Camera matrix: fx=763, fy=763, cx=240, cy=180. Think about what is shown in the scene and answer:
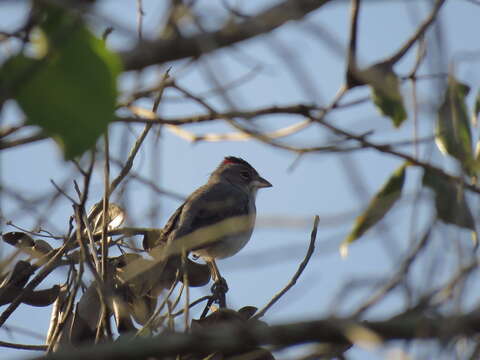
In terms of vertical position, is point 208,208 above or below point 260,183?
below

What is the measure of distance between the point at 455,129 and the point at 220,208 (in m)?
6.15

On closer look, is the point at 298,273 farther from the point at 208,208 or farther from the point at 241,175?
the point at 241,175

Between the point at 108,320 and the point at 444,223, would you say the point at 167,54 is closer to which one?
the point at 444,223

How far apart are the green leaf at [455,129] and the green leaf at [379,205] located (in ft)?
0.85

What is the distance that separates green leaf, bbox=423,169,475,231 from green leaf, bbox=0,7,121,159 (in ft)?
4.92

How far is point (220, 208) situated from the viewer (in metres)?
9.20

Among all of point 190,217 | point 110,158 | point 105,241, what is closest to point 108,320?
point 105,241

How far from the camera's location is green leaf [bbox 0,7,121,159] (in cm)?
212

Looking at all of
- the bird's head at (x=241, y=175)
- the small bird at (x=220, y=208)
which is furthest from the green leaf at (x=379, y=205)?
the bird's head at (x=241, y=175)

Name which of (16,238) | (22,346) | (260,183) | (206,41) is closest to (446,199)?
(206,41)

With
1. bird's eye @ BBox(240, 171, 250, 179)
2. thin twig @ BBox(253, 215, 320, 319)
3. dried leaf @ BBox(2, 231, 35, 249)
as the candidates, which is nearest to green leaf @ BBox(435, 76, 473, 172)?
thin twig @ BBox(253, 215, 320, 319)

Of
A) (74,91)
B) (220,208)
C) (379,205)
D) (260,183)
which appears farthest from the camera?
(260,183)

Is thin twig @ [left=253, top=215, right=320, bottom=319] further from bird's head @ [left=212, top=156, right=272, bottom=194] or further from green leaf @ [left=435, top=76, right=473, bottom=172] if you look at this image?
bird's head @ [left=212, top=156, right=272, bottom=194]

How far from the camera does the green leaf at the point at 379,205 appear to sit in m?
3.33
